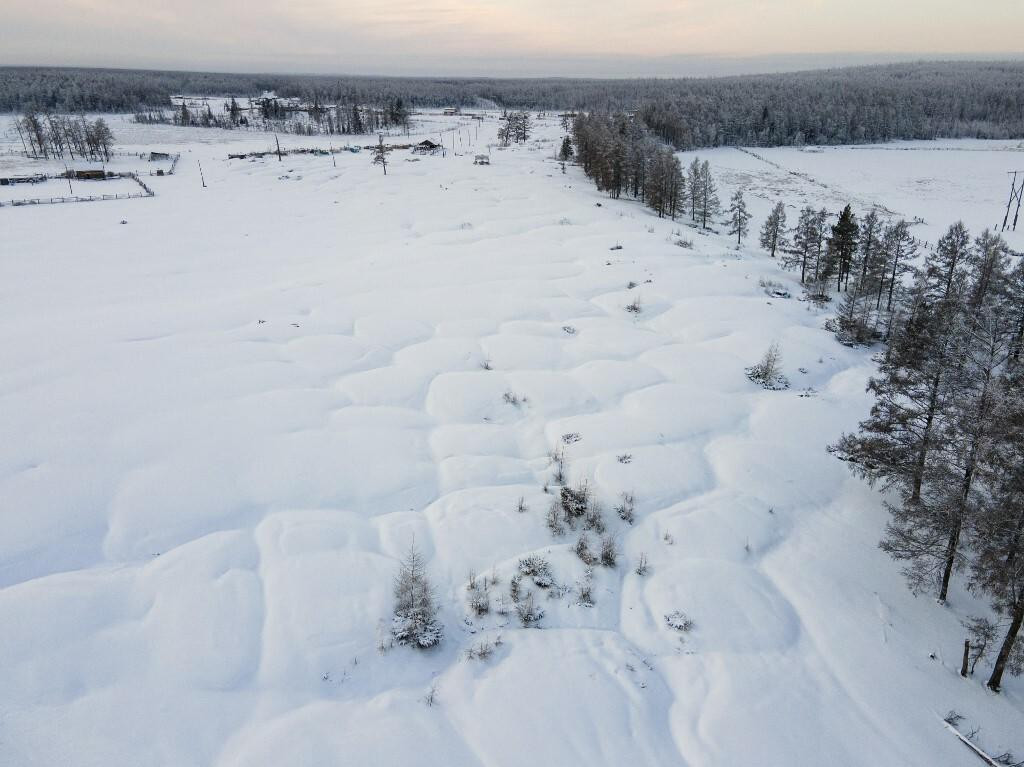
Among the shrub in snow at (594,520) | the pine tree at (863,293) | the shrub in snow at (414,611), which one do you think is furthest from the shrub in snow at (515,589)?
the pine tree at (863,293)

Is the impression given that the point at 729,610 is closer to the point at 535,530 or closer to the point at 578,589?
the point at 578,589

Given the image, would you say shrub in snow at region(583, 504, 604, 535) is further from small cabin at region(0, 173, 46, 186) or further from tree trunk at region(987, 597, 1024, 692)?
small cabin at region(0, 173, 46, 186)

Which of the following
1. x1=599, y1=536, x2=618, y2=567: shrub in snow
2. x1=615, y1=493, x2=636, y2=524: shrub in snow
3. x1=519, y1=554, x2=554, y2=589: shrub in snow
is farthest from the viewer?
x1=615, y1=493, x2=636, y2=524: shrub in snow

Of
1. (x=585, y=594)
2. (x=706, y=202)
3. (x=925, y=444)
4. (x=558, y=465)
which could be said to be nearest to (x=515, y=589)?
(x=585, y=594)

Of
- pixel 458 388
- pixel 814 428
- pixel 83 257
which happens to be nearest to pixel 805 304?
pixel 814 428

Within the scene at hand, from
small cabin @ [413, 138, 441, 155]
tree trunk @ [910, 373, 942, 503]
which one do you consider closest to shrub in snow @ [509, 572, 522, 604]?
tree trunk @ [910, 373, 942, 503]

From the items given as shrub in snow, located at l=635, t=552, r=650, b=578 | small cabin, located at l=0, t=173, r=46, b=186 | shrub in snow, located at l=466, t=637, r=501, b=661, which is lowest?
shrub in snow, located at l=635, t=552, r=650, b=578
